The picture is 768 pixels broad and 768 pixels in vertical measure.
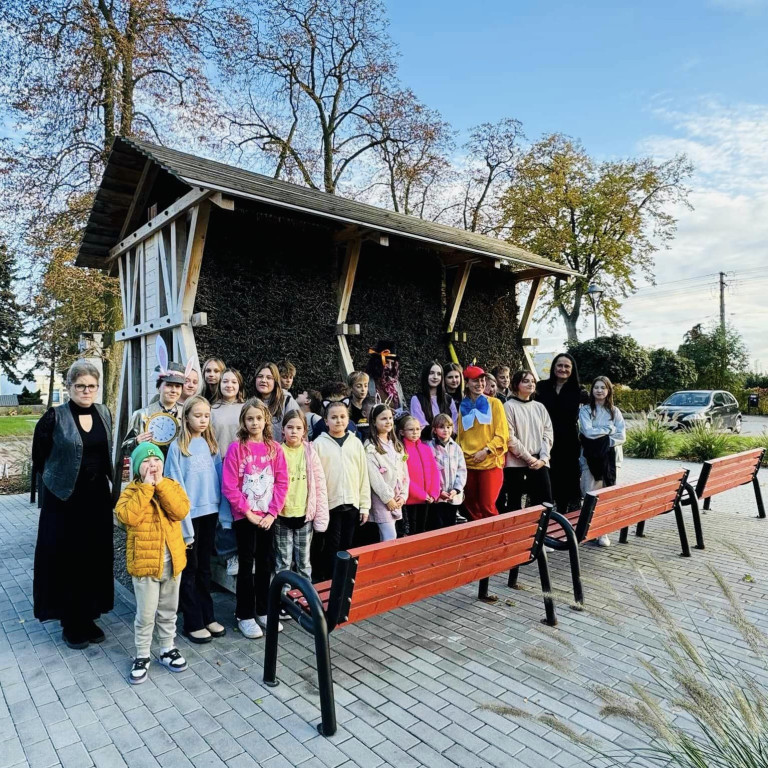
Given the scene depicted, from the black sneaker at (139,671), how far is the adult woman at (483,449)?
10.8ft

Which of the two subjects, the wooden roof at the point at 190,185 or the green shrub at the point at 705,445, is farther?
the green shrub at the point at 705,445

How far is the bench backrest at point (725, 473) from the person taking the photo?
6242 millimetres

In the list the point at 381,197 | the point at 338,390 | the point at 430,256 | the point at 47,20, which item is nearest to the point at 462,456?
the point at 338,390

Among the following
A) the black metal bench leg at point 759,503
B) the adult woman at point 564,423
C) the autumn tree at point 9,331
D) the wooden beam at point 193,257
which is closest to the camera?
the wooden beam at point 193,257

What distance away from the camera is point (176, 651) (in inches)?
141

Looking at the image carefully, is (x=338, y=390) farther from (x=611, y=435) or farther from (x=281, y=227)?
(x=611, y=435)

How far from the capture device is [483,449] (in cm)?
553

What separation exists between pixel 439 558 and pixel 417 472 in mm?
1522

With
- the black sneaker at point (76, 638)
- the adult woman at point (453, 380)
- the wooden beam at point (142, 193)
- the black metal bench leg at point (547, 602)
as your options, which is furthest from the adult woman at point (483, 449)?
the wooden beam at point (142, 193)

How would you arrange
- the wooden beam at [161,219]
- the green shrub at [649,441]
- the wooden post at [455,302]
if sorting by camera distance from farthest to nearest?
the green shrub at [649,441]
the wooden post at [455,302]
the wooden beam at [161,219]

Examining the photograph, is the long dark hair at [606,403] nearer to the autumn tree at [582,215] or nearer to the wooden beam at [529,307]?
the wooden beam at [529,307]

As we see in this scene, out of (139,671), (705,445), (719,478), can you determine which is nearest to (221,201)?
(139,671)

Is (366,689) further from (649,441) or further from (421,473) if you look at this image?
(649,441)

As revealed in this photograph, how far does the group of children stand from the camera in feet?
11.7
